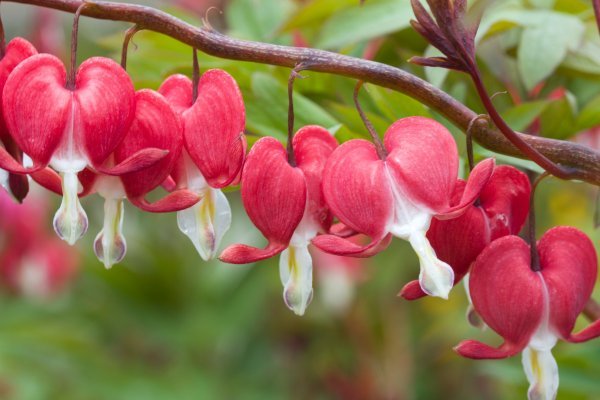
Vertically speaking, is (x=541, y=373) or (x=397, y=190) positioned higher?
(x=397, y=190)

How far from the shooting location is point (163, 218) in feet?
10.6

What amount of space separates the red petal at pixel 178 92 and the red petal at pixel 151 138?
0.12ft

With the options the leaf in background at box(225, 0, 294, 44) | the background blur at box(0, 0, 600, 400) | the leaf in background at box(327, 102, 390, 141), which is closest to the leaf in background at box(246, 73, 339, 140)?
the leaf in background at box(327, 102, 390, 141)

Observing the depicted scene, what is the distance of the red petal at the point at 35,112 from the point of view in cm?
89

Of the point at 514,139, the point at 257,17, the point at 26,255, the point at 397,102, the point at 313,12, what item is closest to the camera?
the point at 514,139

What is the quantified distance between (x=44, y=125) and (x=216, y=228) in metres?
0.20

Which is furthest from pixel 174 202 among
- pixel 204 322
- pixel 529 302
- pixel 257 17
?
pixel 204 322

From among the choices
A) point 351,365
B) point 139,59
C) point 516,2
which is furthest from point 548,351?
point 351,365

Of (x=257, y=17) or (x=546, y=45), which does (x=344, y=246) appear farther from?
(x=257, y=17)

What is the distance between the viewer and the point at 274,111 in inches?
44.4

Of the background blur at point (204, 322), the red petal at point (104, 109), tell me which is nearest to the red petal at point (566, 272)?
the red petal at point (104, 109)

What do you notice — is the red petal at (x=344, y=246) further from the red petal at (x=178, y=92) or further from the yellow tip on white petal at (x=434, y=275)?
the red petal at (x=178, y=92)

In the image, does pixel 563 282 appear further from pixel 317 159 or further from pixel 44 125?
pixel 44 125

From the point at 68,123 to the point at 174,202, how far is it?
12 cm
